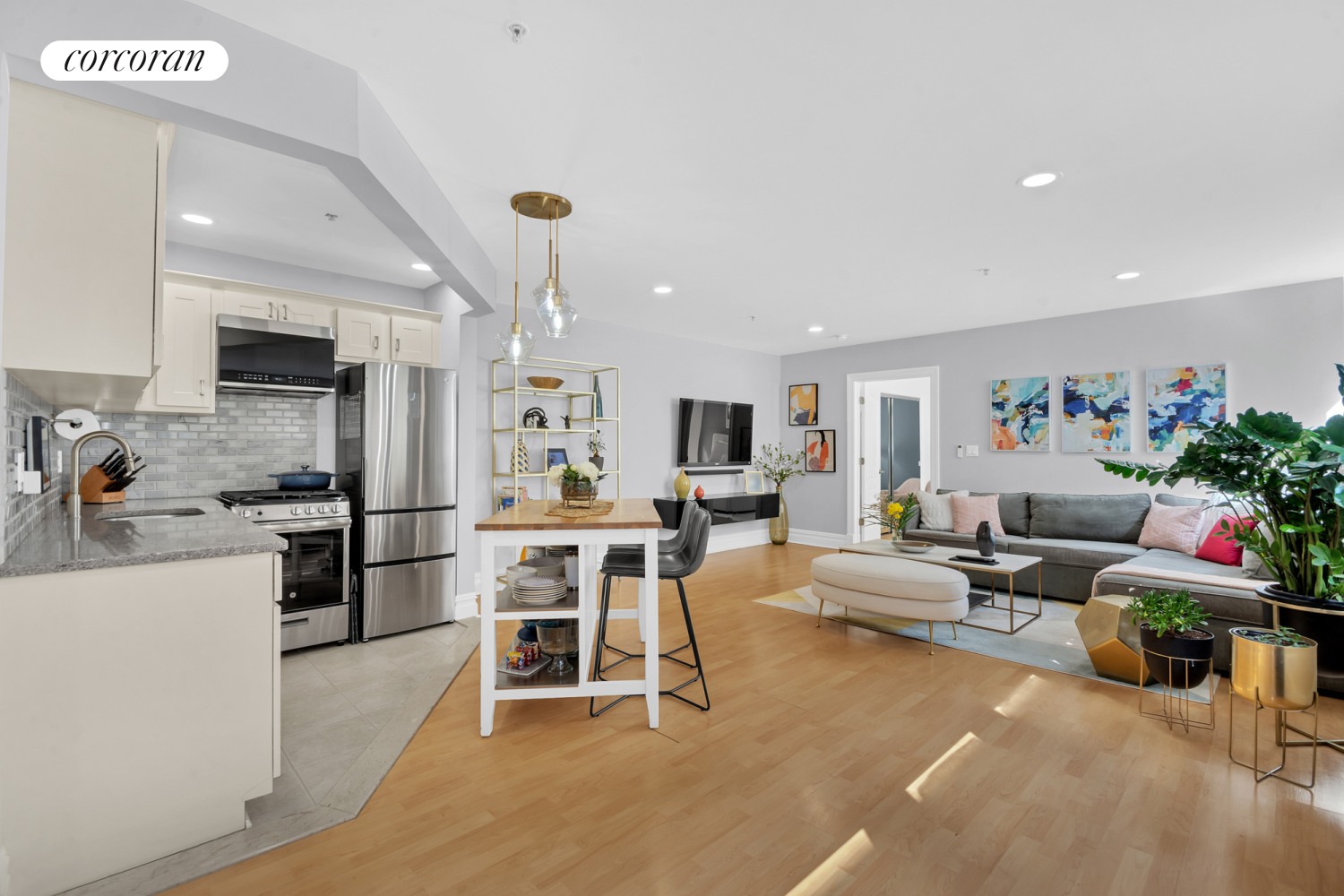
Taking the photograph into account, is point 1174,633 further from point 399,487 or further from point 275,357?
point 275,357

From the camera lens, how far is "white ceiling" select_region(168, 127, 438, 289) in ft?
8.39

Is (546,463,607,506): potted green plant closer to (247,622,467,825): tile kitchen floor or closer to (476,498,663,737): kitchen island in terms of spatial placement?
(476,498,663,737): kitchen island

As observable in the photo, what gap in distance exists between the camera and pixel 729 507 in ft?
23.0

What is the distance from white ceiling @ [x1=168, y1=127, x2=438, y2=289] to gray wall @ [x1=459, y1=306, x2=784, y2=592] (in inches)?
34.2

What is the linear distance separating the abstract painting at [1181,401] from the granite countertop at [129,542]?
6198 mm

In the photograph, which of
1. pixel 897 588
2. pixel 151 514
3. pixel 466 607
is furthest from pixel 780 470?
pixel 151 514

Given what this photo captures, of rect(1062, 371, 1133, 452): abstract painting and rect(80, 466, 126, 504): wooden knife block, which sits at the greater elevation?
rect(1062, 371, 1133, 452): abstract painting

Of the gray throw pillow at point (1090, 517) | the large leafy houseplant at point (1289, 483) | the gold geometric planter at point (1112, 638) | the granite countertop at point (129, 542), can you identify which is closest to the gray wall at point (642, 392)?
the granite countertop at point (129, 542)

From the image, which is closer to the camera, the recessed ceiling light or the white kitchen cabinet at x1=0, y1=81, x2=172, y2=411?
the white kitchen cabinet at x1=0, y1=81, x2=172, y2=411

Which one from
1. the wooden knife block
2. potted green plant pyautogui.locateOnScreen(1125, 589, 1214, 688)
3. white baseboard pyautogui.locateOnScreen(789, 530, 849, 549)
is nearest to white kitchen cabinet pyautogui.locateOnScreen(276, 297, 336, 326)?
the wooden knife block

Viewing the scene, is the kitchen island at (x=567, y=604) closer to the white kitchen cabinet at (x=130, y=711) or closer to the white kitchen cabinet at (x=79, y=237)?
the white kitchen cabinet at (x=130, y=711)

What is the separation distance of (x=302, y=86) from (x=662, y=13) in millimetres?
1137

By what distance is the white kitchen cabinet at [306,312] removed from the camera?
379 centimetres

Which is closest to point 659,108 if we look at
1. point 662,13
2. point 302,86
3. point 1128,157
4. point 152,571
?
point 662,13
